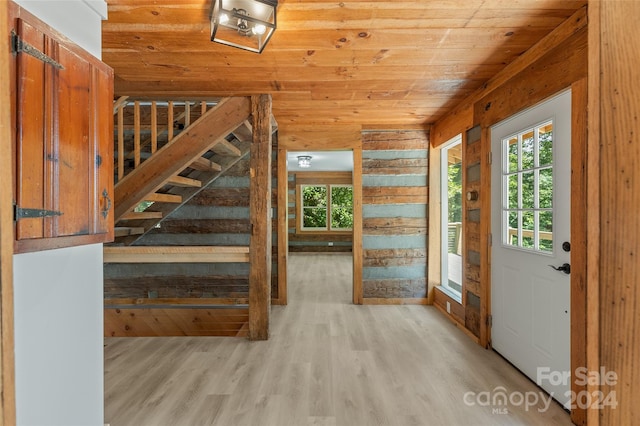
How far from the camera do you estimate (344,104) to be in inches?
135

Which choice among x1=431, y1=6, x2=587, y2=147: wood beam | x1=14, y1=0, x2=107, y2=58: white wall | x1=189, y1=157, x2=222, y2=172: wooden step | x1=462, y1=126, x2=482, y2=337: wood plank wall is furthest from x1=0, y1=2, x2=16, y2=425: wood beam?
x1=462, y1=126, x2=482, y2=337: wood plank wall

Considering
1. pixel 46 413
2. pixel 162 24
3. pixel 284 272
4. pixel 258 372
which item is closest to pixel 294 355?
pixel 258 372

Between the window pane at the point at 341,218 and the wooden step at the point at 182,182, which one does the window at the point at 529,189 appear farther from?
the window pane at the point at 341,218

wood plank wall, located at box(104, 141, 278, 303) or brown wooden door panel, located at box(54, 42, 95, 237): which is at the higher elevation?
brown wooden door panel, located at box(54, 42, 95, 237)

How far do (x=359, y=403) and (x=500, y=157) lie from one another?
233cm

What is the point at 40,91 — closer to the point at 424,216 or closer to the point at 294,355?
the point at 294,355

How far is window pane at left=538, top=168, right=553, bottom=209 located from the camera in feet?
7.30

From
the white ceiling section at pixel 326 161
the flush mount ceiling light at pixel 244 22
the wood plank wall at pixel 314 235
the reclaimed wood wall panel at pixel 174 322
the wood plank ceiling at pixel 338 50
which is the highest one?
the white ceiling section at pixel 326 161

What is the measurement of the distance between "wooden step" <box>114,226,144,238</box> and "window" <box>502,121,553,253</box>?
14.0ft

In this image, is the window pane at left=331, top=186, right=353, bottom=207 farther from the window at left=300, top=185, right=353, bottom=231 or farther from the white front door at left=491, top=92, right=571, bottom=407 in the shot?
the white front door at left=491, top=92, right=571, bottom=407

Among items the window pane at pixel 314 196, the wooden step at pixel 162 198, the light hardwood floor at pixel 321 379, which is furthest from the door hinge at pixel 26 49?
the window pane at pixel 314 196

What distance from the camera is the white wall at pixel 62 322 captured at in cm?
122

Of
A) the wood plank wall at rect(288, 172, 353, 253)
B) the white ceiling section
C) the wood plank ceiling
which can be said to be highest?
the white ceiling section

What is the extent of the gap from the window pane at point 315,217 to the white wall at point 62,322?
7.99 meters
